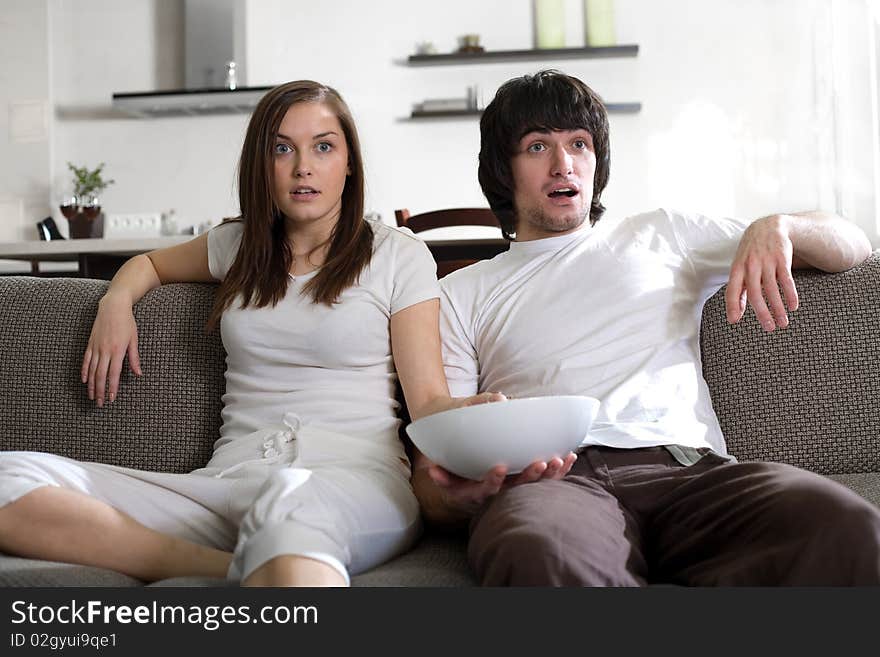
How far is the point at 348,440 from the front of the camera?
1.42 meters

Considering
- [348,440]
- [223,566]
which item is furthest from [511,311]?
[223,566]

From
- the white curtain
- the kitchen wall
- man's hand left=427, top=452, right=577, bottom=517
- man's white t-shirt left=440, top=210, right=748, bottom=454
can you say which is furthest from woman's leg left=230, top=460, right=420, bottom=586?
the white curtain

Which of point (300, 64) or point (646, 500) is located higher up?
→ point (300, 64)

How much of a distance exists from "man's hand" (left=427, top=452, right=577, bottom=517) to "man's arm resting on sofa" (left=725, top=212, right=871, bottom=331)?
372mm

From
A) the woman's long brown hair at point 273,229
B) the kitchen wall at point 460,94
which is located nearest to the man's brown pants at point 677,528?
the woman's long brown hair at point 273,229

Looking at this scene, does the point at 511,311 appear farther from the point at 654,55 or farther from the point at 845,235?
the point at 654,55

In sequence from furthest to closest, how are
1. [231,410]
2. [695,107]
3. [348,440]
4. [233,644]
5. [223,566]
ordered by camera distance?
[695,107]
[231,410]
[348,440]
[223,566]
[233,644]

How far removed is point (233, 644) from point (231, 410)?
0.66 m

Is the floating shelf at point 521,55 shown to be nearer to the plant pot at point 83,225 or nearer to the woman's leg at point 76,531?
the plant pot at point 83,225

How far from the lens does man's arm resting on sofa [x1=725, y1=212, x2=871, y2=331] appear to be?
1.40 m

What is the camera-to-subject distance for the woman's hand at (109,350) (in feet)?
5.35

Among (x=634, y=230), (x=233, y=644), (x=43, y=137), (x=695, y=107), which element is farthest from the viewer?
(x=43, y=137)

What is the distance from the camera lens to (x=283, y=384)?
1.52m

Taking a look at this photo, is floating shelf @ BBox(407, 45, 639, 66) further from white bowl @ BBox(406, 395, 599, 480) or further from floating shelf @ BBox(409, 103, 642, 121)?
white bowl @ BBox(406, 395, 599, 480)
